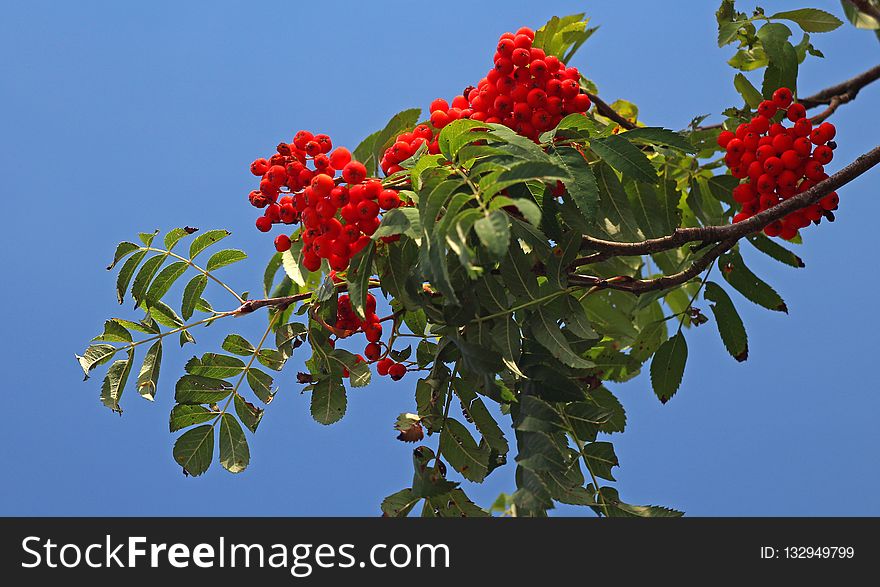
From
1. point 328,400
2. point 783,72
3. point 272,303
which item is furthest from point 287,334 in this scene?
point 783,72

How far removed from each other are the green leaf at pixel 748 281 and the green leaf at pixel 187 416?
1.73 metres

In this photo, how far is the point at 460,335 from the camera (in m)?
2.34

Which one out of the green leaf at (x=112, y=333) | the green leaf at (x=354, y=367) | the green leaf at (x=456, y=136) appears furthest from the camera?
the green leaf at (x=112, y=333)

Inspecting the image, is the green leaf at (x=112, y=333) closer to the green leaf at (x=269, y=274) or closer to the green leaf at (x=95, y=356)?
the green leaf at (x=95, y=356)

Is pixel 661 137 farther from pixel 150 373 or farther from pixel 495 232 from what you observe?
pixel 150 373

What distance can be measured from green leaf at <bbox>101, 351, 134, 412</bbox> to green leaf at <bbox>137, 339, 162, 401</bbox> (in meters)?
0.06

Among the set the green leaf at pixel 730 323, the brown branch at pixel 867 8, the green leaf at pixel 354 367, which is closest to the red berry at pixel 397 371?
the green leaf at pixel 354 367

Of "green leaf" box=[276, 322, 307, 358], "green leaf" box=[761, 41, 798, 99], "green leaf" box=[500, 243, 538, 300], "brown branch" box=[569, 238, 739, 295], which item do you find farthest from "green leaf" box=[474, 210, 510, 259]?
"green leaf" box=[761, 41, 798, 99]

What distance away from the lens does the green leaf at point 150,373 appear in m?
2.56

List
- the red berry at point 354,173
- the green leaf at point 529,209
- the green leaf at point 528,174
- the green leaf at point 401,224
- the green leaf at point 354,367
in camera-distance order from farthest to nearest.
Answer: the green leaf at point 354,367 < the red berry at point 354,173 < the green leaf at point 401,224 < the green leaf at point 528,174 < the green leaf at point 529,209

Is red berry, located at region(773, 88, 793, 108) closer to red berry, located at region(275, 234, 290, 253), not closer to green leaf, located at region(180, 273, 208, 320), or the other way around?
red berry, located at region(275, 234, 290, 253)

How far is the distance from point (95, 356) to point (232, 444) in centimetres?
50

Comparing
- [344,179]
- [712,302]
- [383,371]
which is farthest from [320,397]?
[712,302]

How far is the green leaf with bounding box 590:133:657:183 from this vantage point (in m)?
2.23
